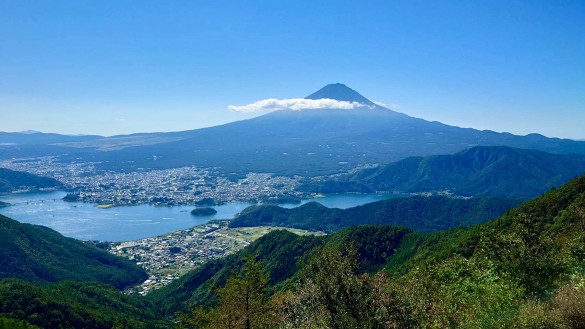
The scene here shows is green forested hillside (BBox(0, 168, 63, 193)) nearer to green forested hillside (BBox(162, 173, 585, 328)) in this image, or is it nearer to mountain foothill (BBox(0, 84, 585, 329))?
mountain foothill (BBox(0, 84, 585, 329))

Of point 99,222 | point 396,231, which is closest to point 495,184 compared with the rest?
point 396,231

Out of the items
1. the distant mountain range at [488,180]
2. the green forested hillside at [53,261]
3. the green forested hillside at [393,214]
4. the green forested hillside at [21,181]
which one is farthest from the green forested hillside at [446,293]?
the green forested hillside at [21,181]

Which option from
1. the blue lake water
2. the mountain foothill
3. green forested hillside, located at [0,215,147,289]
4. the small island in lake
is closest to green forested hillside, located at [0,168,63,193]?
the blue lake water

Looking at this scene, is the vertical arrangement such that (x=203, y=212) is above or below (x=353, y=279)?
below

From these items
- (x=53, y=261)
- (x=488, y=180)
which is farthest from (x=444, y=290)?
(x=488, y=180)

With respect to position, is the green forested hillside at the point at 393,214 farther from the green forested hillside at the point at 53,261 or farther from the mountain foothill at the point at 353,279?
the green forested hillside at the point at 53,261

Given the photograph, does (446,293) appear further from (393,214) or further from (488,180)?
(488,180)
